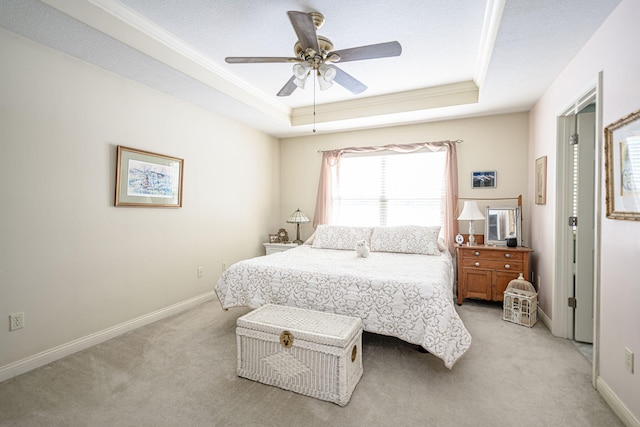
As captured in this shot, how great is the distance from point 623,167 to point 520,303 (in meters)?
1.79

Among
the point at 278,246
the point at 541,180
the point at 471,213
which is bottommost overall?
the point at 278,246

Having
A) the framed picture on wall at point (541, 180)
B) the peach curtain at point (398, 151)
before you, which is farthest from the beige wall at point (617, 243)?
the peach curtain at point (398, 151)

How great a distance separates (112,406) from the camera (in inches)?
70.3

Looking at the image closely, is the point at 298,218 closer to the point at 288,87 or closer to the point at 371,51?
the point at 288,87

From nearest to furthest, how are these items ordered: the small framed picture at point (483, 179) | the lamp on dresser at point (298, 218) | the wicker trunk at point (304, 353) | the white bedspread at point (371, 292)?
the wicker trunk at point (304, 353)
the white bedspread at point (371, 292)
the small framed picture at point (483, 179)
the lamp on dresser at point (298, 218)

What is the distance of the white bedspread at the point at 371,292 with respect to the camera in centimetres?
208

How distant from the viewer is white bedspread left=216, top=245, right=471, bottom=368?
208cm

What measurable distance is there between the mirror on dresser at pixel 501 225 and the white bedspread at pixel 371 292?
1.02 m

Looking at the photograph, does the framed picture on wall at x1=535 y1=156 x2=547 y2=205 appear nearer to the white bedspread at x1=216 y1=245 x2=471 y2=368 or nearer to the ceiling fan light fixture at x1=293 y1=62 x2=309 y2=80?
the white bedspread at x1=216 y1=245 x2=471 y2=368

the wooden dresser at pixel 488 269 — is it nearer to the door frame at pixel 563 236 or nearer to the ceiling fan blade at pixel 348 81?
the door frame at pixel 563 236

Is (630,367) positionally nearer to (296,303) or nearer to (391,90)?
(296,303)

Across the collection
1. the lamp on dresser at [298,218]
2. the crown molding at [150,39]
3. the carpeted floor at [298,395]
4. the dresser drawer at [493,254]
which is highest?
the crown molding at [150,39]

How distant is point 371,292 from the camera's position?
2.30 meters

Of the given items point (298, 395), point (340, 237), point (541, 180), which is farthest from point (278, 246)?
point (541, 180)
